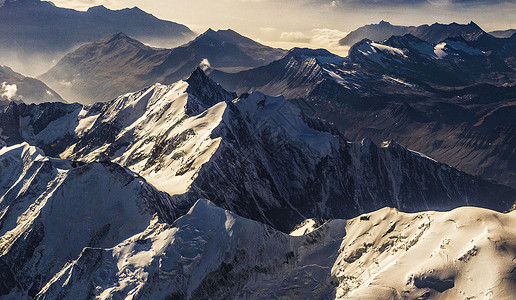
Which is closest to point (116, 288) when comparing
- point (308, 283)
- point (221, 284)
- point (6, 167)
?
point (221, 284)

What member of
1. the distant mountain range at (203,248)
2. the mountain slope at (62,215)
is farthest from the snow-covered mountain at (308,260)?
the mountain slope at (62,215)

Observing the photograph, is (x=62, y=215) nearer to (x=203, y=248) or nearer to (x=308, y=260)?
(x=203, y=248)

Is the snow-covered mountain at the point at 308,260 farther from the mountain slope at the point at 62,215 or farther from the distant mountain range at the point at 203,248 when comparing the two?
the mountain slope at the point at 62,215

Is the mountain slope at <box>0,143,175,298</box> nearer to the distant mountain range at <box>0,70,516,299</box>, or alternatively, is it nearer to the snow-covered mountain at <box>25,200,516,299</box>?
the distant mountain range at <box>0,70,516,299</box>

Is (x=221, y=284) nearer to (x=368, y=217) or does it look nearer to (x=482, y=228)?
(x=368, y=217)

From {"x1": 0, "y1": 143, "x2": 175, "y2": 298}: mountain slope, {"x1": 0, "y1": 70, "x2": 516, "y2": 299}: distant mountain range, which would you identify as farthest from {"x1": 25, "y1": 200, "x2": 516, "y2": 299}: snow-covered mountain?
{"x1": 0, "y1": 143, "x2": 175, "y2": 298}: mountain slope

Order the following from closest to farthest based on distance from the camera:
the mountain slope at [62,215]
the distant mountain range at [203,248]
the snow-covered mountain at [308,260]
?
the snow-covered mountain at [308,260] < the distant mountain range at [203,248] < the mountain slope at [62,215]
